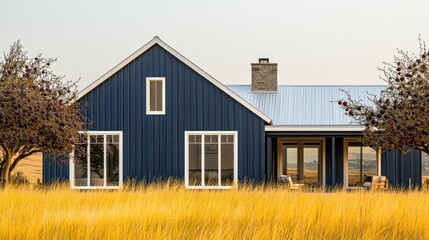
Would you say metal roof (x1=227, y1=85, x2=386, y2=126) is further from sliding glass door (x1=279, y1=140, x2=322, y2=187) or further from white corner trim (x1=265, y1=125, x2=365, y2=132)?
sliding glass door (x1=279, y1=140, x2=322, y2=187)

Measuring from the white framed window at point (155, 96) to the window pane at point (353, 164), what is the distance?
7839mm

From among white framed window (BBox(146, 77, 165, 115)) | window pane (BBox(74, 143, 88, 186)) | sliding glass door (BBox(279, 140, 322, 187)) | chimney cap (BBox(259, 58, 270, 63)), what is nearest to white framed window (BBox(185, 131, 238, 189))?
white framed window (BBox(146, 77, 165, 115))

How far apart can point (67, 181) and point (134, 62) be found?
456cm

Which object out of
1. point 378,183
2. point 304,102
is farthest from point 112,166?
point 378,183

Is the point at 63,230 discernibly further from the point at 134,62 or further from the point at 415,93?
the point at 134,62

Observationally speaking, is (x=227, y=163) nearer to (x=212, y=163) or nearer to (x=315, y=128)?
(x=212, y=163)

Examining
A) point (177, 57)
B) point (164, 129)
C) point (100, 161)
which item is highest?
point (177, 57)

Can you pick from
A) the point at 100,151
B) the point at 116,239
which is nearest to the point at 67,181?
the point at 100,151

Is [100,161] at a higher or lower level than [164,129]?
lower

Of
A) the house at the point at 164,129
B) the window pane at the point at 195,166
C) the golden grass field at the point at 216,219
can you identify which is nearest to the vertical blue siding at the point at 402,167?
the house at the point at 164,129

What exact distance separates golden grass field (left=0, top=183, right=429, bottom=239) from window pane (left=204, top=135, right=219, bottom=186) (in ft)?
28.1

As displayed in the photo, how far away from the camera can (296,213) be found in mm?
12336

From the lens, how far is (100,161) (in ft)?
78.3

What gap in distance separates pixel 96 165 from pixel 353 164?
986 cm
